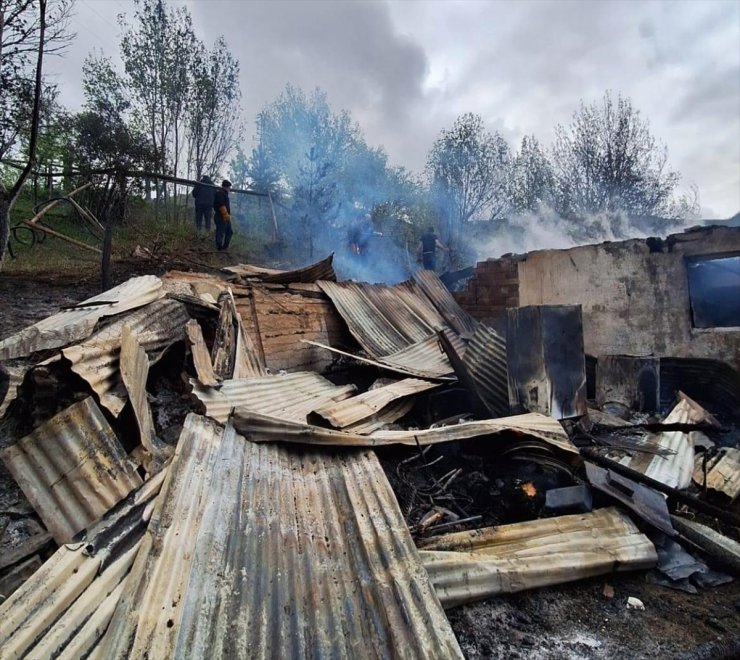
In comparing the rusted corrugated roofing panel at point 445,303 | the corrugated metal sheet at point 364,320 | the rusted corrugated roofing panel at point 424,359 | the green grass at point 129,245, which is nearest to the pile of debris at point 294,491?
the rusted corrugated roofing panel at point 424,359

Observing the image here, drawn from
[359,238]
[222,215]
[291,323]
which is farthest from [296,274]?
[359,238]

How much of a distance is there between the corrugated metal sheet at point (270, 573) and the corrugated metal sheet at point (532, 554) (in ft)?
1.11

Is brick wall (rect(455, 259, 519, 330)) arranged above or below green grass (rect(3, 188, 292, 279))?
below

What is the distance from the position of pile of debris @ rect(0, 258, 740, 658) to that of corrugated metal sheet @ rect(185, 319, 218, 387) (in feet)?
0.07

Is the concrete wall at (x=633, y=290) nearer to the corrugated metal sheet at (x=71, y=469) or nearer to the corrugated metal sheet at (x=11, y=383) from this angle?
the corrugated metal sheet at (x=71, y=469)

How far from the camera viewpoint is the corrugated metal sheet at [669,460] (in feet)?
11.3

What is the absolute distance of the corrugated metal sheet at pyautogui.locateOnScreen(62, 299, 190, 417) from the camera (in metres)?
2.62

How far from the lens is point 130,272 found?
6852 mm

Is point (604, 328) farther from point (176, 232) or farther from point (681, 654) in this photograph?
point (176, 232)

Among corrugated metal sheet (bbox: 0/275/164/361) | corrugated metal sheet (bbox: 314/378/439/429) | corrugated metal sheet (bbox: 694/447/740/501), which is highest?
corrugated metal sheet (bbox: 0/275/164/361)

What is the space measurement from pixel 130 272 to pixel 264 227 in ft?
24.4

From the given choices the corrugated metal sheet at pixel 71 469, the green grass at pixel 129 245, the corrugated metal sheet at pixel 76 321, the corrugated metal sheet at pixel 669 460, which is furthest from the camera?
the green grass at pixel 129 245

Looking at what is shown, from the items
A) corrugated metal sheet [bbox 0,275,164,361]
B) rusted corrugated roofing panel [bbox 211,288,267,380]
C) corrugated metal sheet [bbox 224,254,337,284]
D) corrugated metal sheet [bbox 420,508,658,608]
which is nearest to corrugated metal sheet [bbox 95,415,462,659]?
corrugated metal sheet [bbox 420,508,658,608]

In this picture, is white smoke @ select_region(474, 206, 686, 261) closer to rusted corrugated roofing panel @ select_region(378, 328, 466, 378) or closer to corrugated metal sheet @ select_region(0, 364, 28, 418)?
rusted corrugated roofing panel @ select_region(378, 328, 466, 378)
